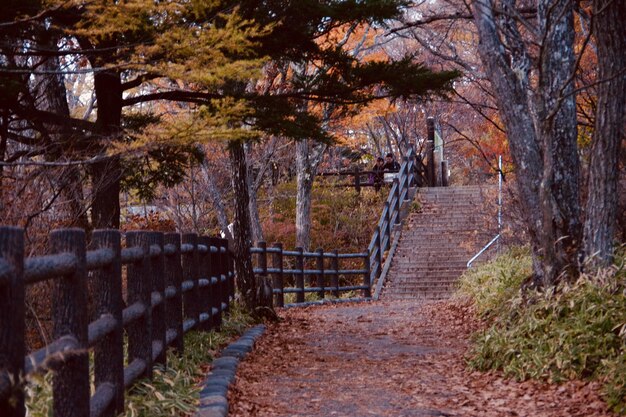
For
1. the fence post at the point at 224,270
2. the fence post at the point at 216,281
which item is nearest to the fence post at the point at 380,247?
the fence post at the point at 224,270

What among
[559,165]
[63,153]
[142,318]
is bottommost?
[142,318]

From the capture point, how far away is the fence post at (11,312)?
3176mm

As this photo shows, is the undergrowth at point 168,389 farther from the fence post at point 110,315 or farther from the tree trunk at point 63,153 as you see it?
the tree trunk at point 63,153

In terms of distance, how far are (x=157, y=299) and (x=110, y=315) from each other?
1.43m

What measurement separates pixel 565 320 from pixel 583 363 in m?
0.90

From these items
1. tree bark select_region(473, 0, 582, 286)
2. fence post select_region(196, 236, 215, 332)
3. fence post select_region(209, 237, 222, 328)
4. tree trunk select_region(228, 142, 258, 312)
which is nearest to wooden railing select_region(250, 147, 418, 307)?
tree trunk select_region(228, 142, 258, 312)

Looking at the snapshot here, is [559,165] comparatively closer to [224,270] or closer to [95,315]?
[224,270]

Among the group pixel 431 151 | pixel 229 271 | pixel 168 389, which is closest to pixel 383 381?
pixel 168 389

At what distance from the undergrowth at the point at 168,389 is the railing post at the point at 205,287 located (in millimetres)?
521

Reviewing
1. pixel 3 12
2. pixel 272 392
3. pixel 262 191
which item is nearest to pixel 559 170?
pixel 272 392

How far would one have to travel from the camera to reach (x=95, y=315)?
5199 millimetres

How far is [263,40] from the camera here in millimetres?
11094

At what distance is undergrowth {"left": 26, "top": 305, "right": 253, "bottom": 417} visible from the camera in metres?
4.96

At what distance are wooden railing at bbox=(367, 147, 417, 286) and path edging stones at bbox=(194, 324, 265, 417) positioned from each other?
11485 millimetres
